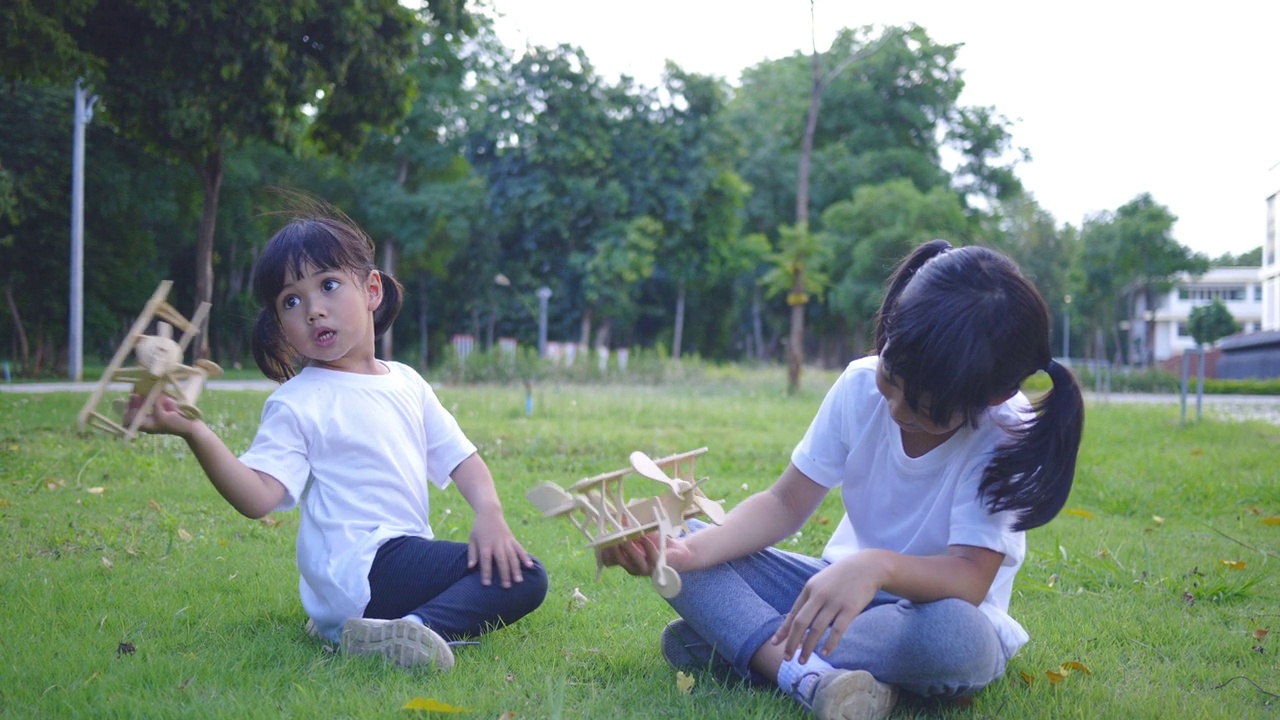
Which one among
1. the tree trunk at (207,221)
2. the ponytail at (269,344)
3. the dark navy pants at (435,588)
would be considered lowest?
the dark navy pants at (435,588)

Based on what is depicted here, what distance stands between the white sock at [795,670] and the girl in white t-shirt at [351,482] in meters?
0.83

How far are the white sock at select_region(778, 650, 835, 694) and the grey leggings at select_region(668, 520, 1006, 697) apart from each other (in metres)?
0.04

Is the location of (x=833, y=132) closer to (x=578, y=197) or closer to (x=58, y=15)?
(x=578, y=197)

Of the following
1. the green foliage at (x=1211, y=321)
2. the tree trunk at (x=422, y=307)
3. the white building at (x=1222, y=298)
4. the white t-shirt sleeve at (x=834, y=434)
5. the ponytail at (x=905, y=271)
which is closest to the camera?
the ponytail at (x=905, y=271)

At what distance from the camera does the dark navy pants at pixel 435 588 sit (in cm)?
281

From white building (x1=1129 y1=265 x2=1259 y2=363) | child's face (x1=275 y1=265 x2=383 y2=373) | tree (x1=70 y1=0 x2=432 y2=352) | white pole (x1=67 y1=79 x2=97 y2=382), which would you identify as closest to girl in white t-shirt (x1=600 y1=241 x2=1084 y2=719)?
child's face (x1=275 y1=265 x2=383 y2=373)

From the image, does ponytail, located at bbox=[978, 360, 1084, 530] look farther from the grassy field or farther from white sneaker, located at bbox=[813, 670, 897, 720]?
the grassy field

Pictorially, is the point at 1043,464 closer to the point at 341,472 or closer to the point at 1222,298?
the point at 341,472

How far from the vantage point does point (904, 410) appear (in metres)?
2.20

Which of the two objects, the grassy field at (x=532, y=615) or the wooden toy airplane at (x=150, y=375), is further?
the grassy field at (x=532, y=615)

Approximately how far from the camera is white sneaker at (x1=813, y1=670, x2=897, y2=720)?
2150mm

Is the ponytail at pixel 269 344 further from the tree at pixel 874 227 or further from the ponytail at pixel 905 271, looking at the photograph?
the tree at pixel 874 227

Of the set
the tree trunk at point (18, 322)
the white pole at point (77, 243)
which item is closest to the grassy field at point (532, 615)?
the white pole at point (77, 243)

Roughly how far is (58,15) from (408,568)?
7524mm
